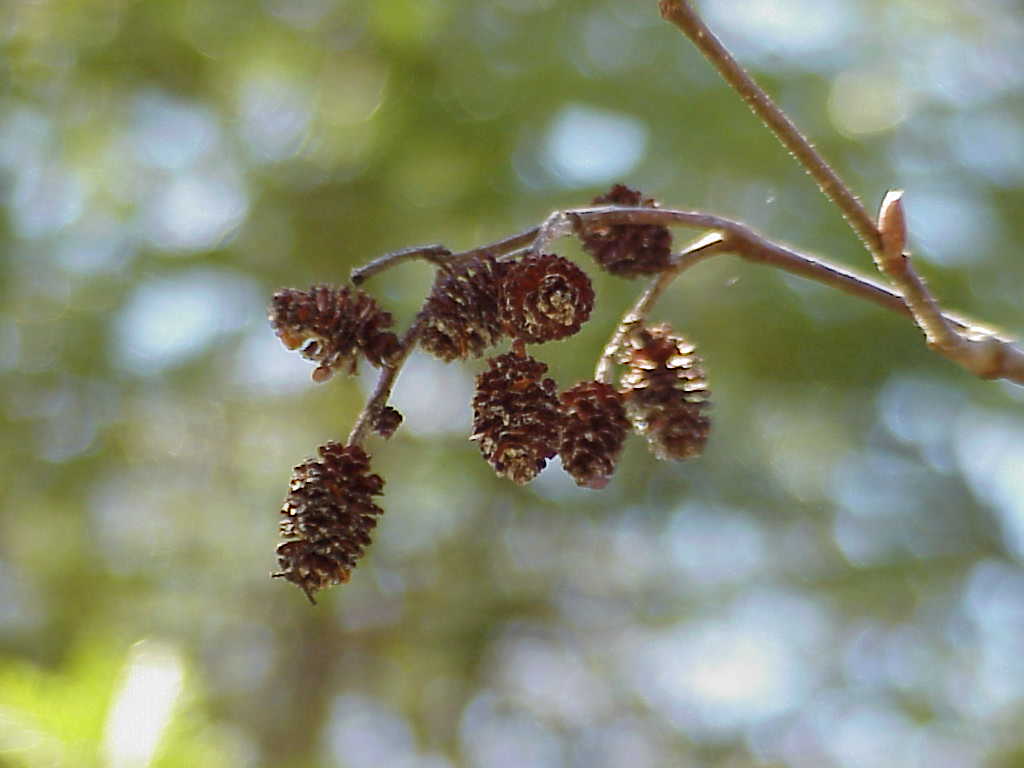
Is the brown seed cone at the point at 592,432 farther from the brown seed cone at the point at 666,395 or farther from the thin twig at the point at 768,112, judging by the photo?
the thin twig at the point at 768,112

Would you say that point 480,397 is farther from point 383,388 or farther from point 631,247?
point 631,247

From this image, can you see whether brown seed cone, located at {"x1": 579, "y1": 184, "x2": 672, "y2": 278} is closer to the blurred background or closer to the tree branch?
the tree branch

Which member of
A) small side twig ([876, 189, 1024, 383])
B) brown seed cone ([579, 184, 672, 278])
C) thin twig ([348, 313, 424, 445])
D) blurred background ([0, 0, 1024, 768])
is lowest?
thin twig ([348, 313, 424, 445])

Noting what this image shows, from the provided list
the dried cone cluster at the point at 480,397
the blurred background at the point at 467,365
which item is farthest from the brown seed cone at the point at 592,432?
the blurred background at the point at 467,365

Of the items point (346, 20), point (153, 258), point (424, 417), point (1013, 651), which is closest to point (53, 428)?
point (153, 258)

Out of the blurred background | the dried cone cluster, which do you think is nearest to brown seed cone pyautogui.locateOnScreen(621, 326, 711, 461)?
the dried cone cluster
